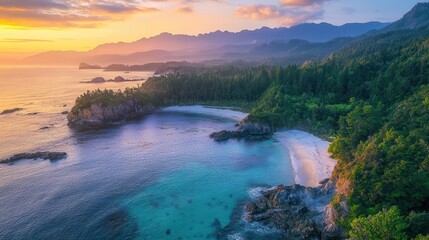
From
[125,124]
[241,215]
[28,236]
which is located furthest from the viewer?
[125,124]

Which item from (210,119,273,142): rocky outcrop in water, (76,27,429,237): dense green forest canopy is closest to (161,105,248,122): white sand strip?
(76,27,429,237): dense green forest canopy

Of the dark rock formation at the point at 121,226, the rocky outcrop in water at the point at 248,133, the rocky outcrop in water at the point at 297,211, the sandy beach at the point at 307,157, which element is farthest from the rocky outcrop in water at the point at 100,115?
the rocky outcrop in water at the point at 297,211

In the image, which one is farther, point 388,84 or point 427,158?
point 388,84

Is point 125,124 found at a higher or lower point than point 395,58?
lower

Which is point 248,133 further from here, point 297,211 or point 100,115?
point 100,115

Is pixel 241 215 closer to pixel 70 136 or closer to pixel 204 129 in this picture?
pixel 204 129

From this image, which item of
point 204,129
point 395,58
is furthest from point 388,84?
point 204,129

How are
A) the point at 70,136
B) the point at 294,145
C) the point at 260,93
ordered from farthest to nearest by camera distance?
1. the point at 260,93
2. the point at 70,136
3. the point at 294,145

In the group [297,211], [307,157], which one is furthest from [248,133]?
[297,211]
